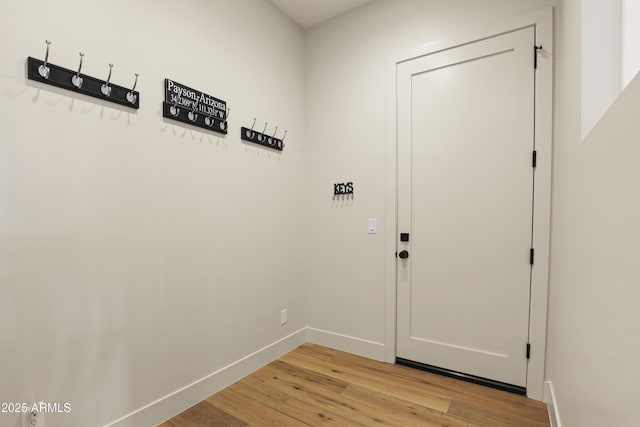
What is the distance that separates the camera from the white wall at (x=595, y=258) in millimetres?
677

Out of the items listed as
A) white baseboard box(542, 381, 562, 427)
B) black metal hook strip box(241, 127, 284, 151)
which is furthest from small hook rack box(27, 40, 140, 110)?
white baseboard box(542, 381, 562, 427)

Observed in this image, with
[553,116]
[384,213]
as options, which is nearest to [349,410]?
[384,213]

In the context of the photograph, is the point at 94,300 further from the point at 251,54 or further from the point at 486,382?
the point at 486,382

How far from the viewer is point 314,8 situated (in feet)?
8.85

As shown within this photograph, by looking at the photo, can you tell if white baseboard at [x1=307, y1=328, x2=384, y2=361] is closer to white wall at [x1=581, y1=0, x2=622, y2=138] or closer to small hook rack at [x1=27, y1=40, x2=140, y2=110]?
white wall at [x1=581, y1=0, x2=622, y2=138]

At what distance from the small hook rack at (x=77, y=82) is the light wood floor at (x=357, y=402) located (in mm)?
1868

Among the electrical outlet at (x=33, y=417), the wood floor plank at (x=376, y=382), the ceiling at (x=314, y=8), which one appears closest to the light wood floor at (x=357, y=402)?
the wood floor plank at (x=376, y=382)

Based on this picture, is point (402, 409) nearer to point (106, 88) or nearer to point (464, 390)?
point (464, 390)

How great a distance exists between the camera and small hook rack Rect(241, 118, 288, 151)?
238 cm

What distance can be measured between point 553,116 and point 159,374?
2929 mm

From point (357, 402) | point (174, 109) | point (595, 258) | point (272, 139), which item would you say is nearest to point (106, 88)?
point (174, 109)

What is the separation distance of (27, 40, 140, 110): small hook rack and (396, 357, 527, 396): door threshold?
8.74 ft

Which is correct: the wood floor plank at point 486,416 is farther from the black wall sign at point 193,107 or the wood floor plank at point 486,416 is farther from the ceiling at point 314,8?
the ceiling at point 314,8

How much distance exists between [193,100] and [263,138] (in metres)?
0.66
